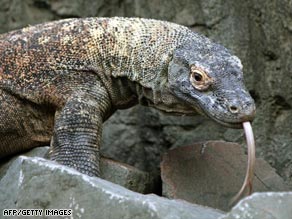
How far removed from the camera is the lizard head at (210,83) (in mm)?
4469

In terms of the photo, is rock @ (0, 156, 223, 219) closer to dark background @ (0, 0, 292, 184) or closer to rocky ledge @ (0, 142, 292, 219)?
rocky ledge @ (0, 142, 292, 219)

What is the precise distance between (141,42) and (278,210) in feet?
6.28

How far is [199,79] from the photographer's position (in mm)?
4715

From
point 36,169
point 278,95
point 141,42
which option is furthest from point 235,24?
point 36,169

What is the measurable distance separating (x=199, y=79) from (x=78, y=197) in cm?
122

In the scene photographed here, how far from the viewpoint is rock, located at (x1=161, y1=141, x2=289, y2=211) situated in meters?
4.76

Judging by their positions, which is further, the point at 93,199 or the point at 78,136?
the point at 78,136

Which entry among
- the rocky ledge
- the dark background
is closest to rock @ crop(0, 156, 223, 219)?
the rocky ledge

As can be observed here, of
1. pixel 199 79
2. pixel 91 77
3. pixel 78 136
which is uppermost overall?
pixel 199 79

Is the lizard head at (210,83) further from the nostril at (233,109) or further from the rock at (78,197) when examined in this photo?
the rock at (78,197)

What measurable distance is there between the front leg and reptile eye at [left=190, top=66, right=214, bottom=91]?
0.66m

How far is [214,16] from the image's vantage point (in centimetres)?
621

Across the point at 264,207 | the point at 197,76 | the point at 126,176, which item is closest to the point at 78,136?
the point at 126,176

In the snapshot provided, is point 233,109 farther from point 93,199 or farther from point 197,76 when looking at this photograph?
point 93,199
